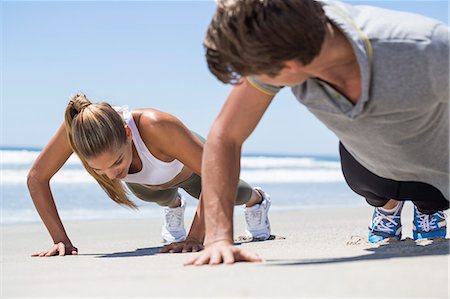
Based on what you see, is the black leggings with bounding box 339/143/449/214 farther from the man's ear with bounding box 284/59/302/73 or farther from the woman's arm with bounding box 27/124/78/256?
the woman's arm with bounding box 27/124/78/256

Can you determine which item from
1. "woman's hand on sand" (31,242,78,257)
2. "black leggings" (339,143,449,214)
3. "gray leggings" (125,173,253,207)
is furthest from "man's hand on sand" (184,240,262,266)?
"gray leggings" (125,173,253,207)

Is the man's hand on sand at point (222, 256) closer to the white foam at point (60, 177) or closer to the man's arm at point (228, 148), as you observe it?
the man's arm at point (228, 148)

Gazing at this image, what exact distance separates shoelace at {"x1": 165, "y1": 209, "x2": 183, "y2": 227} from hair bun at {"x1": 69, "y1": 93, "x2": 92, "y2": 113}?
168 cm

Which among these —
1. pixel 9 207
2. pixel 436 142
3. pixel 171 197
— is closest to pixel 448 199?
pixel 436 142

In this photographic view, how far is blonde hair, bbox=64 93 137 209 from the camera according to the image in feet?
11.8

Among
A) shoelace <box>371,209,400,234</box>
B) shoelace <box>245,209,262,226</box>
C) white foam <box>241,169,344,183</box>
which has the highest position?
shoelace <box>371,209,400,234</box>

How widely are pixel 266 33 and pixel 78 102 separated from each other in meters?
1.98

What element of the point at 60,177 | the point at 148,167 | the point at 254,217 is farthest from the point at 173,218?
the point at 60,177

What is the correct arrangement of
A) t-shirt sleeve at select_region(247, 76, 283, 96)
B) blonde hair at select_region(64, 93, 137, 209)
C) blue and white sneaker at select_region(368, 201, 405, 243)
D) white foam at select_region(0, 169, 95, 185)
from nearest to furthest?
t-shirt sleeve at select_region(247, 76, 283, 96), blonde hair at select_region(64, 93, 137, 209), blue and white sneaker at select_region(368, 201, 405, 243), white foam at select_region(0, 169, 95, 185)

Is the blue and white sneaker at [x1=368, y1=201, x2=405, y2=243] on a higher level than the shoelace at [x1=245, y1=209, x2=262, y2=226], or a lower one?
higher

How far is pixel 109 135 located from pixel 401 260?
6.57ft

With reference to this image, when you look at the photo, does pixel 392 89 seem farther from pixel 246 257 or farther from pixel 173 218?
pixel 173 218

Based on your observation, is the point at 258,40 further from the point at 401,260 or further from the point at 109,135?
the point at 109,135

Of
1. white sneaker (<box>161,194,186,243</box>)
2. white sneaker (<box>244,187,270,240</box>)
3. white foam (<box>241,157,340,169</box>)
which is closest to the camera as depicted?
white sneaker (<box>244,187,270,240</box>)
